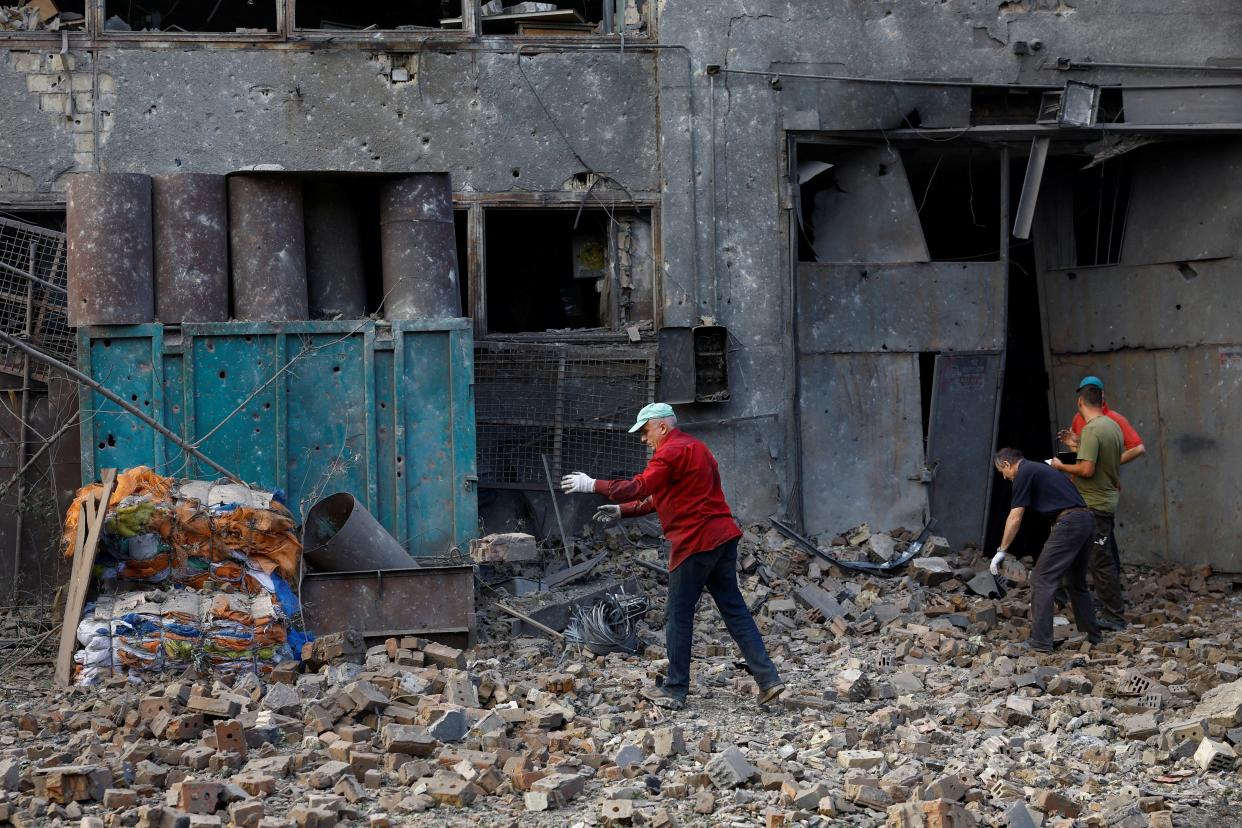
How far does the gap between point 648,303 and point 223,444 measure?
3.77 metres

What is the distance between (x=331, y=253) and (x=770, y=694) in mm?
4976

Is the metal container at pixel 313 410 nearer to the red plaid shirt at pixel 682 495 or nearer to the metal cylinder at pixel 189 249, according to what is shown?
the metal cylinder at pixel 189 249

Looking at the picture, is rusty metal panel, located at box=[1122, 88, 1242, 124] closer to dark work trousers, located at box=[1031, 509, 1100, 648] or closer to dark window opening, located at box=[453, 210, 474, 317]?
dark work trousers, located at box=[1031, 509, 1100, 648]

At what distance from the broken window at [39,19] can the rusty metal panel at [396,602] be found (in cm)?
523

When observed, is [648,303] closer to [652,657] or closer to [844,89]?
[844,89]

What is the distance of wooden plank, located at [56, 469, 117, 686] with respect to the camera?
8039mm

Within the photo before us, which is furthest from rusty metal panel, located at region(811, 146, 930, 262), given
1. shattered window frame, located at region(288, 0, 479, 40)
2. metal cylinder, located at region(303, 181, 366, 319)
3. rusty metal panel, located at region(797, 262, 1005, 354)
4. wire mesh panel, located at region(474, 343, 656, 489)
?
metal cylinder, located at region(303, 181, 366, 319)

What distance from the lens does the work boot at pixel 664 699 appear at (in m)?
7.69

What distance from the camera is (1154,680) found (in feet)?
26.6

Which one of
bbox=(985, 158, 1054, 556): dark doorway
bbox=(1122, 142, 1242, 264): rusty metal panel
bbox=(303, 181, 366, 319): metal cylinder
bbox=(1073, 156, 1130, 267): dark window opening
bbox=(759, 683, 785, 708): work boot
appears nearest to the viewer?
bbox=(759, 683, 785, 708): work boot

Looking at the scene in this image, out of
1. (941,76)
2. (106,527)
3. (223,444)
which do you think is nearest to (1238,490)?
(941,76)

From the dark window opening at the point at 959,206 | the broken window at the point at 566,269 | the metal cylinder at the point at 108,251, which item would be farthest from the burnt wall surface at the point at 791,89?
the metal cylinder at the point at 108,251

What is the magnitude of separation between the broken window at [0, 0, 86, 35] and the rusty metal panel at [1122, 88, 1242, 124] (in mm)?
8766

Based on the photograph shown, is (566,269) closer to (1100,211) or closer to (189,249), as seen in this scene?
(189,249)
